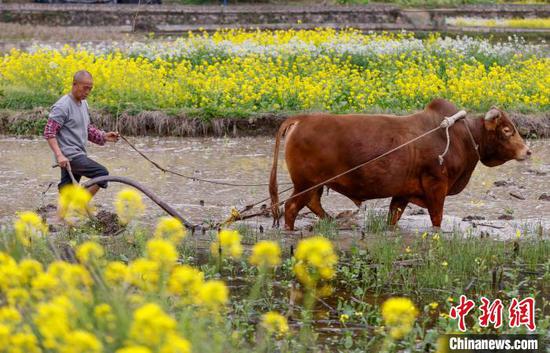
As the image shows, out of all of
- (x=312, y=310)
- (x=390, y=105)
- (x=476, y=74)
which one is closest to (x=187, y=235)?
(x=312, y=310)

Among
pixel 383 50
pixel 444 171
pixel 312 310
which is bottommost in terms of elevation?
pixel 312 310

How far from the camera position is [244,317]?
5754 mm

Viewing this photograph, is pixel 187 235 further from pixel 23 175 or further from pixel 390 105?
pixel 390 105

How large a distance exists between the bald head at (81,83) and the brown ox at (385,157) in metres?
1.46

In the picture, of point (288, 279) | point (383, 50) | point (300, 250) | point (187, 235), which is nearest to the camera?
point (300, 250)

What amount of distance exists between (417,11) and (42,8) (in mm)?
7885

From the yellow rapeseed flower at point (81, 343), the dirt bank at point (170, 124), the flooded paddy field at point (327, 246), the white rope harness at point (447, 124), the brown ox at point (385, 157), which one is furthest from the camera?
the dirt bank at point (170, 124)

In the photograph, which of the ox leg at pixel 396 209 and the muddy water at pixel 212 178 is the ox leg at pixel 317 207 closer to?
the muddy water at pixel 212 178

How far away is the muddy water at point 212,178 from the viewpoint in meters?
9.20

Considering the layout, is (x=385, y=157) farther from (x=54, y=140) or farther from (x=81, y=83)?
(x=54, y=140)

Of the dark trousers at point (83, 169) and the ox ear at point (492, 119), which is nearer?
the dark trousers at point (83, 169)

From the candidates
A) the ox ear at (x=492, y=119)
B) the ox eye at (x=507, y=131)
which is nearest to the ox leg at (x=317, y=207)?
the ox ear at (x=492, y=119)

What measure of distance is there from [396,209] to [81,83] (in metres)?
2.61

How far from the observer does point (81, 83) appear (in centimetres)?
788
